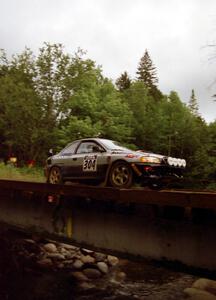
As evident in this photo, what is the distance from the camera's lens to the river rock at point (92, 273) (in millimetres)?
14320

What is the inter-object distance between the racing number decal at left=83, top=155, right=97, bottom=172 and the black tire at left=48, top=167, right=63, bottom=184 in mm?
1323

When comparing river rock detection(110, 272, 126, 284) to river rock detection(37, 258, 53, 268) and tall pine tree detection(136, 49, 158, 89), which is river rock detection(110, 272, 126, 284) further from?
tall pine tree detection(136, 49, 158, 89)

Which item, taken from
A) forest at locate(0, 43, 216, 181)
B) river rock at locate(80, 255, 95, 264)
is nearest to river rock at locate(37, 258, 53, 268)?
river rock at locate(80, 255, 95, 264)

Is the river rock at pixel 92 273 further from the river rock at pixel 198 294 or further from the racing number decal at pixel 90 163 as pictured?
the racing number decal at pixel 90 163

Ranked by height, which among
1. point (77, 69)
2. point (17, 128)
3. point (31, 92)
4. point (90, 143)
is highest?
point (77, 69)

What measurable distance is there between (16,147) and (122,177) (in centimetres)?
3463

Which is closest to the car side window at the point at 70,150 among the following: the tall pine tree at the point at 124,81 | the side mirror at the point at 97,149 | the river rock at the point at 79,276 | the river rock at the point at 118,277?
the side mirror at the point at 97,149

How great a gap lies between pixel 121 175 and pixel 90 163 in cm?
145

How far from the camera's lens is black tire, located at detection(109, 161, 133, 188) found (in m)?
9.34

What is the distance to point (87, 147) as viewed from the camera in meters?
11.4

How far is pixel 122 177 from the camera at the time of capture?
376 inches

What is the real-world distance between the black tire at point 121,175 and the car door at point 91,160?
0.41 metres

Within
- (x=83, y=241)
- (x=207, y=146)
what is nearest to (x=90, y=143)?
(x=83, y=241)

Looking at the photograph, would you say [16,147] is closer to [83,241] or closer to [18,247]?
[18,247]
